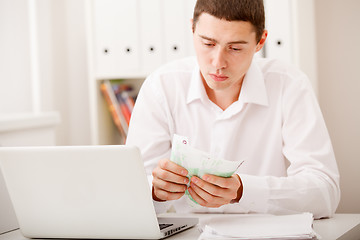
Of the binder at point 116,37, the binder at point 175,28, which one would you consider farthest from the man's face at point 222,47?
the binder at point 116,37

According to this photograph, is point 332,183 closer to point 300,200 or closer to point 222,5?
point 300,200

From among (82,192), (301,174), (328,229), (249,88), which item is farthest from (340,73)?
(82,192)

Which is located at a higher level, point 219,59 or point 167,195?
point 219,59

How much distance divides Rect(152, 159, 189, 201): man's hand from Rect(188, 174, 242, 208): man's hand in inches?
1.0

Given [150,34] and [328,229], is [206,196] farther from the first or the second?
[150,34]

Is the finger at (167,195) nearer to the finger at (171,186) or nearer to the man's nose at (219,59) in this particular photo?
the finger at (171,186)

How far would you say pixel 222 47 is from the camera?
152 cm

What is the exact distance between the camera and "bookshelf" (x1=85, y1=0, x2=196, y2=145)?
259cm

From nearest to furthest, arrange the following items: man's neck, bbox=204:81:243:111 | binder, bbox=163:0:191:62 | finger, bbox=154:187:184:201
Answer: finger, bbox=154:187:184:201 → man's neck, bbox=204:81:243:111 → binder, bbox=163:0:191:62

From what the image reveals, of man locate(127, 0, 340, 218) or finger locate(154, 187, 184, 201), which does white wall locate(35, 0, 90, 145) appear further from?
finger locate(154, 187, 184, 201)

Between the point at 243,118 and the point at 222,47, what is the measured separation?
1.01 feet

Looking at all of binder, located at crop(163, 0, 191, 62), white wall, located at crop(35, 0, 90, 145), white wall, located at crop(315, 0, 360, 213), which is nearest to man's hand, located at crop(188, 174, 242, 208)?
binder, located at crop(163, 0, 191, 62)

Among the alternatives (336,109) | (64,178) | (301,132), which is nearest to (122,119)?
(336,109)

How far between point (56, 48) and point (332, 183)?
1880mm
